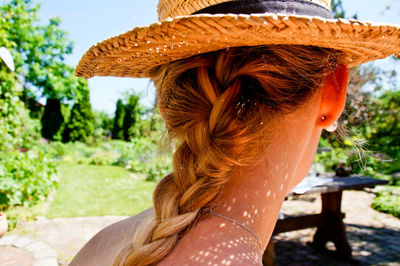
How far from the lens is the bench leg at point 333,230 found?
452 centimetres

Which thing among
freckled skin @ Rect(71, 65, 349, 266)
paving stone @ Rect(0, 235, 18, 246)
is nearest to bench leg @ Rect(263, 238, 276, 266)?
freckled skin @ Rect(71, 65, 349, 266)

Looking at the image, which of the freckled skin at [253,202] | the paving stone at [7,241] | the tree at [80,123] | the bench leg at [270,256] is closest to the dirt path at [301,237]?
the paving stone at [7,241]

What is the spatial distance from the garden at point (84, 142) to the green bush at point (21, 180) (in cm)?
2

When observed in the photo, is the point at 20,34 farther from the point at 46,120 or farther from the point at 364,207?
the point at 364,207

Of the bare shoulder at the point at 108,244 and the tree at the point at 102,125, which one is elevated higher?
the tree at the point at 102,125

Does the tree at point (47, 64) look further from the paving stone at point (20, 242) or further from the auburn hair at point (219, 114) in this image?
the auburn hair at point (219, 114)

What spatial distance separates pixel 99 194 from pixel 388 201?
696 centimetres

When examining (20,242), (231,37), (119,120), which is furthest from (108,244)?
(119,120)

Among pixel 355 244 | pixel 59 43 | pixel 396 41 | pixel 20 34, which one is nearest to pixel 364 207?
pixel 355 244

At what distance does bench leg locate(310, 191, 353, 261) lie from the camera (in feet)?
14.8

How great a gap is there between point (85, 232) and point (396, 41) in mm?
5182

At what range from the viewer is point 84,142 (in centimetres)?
2091

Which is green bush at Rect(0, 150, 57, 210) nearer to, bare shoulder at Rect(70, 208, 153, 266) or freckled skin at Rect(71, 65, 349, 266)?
bare shoulder at Rect(70, 208, 153, 266)

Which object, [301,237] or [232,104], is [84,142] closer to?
[301,237]
